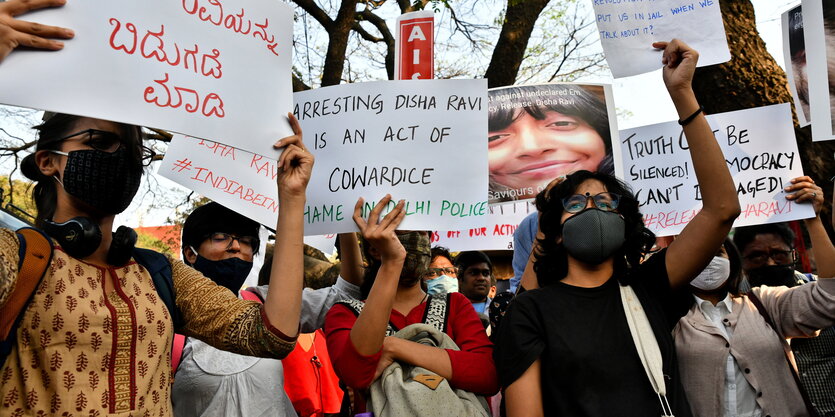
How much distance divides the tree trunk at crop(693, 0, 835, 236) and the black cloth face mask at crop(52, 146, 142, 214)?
15.7 feet

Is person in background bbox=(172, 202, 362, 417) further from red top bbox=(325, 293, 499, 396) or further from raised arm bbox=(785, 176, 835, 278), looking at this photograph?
raised arm bbox=(785, 176, 835, 278)

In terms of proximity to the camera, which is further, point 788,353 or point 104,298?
point 788,353

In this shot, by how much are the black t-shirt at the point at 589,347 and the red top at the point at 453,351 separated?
20 cm

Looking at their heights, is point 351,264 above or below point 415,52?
below

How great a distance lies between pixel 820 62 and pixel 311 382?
9.11ft

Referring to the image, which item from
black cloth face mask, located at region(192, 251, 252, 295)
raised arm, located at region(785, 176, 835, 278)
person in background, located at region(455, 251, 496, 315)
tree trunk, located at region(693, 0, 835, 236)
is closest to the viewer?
black cloth face mask, located at region(192, 251, 252, 295)

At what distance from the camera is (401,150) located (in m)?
2.90

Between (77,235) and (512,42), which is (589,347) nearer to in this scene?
(77,235)

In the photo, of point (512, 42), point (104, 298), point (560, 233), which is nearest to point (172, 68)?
point (104, 298)

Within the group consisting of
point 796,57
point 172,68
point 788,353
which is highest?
point 796,57

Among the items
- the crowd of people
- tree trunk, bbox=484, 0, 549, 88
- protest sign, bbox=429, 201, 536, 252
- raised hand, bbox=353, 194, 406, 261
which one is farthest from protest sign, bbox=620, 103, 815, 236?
tree trunk, bbox=484, 0, 549, 88

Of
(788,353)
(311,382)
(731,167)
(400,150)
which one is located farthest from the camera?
(731,167)

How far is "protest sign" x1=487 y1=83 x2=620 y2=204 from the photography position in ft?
14.0

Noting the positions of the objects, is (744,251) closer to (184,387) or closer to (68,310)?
(184,387)
